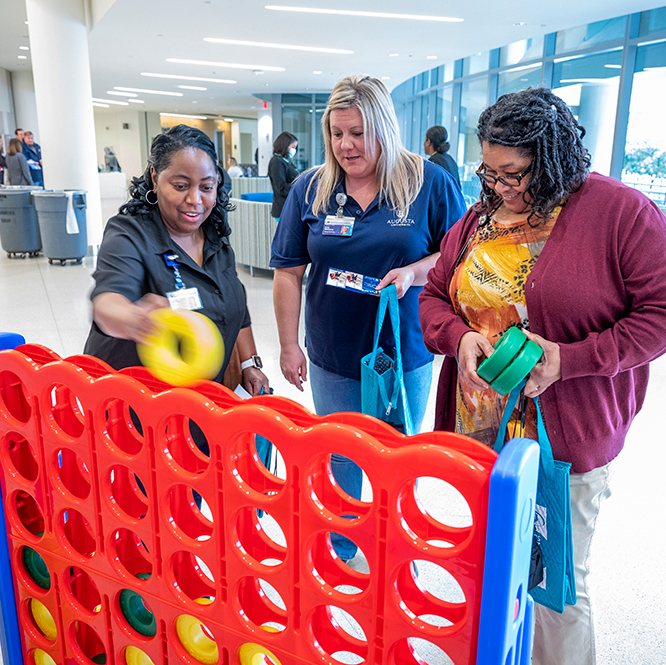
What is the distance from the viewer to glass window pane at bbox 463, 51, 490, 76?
496 inches

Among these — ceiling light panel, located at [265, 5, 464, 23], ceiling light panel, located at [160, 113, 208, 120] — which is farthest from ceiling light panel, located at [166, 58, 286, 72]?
ceiling light panel, located at [160, 113, 208, 120]

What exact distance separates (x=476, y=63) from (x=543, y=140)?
13370 mm

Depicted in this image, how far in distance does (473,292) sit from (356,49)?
11547 millimetres

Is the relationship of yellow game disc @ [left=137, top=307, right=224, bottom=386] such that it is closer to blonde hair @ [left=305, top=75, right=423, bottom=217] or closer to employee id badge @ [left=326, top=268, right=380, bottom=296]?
employee id badge @ [left=326, top=268, right=380, bottom=296]

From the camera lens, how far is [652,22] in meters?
7.91

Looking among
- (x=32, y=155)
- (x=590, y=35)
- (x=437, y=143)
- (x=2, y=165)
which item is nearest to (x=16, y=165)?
(x=32, y=155)

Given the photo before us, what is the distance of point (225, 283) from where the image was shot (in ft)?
5.66

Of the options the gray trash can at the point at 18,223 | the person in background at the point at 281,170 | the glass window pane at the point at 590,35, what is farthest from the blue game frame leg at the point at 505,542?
the glass window pane at the point at 590,35

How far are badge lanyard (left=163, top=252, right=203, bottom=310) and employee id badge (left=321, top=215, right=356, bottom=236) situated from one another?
491 millimetres

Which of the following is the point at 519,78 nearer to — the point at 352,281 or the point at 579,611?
the point at 352,281

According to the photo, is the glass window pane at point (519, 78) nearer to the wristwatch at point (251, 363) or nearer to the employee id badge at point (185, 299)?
the wristwatch at point (251, 363)

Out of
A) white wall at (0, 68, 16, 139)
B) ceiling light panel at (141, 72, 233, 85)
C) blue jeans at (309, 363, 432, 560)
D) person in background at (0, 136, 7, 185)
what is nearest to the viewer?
blue jeans at (309, 363, 432, 560)

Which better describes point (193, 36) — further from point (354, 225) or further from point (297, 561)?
point (297, 561)

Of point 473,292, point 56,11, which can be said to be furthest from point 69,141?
point 473,292
